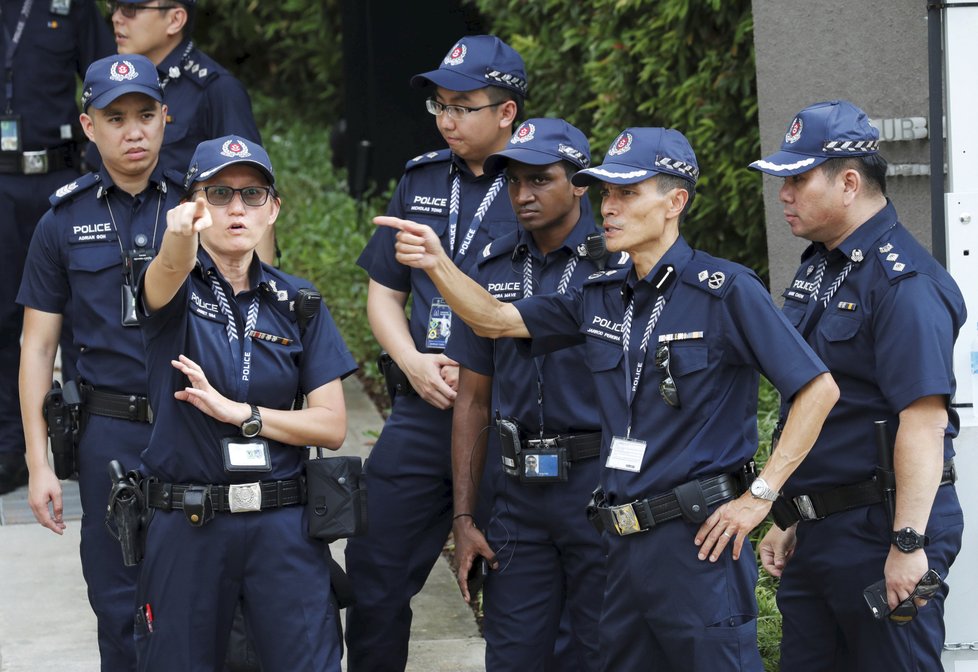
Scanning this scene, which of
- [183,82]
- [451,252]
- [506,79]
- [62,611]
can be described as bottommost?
[62,611]

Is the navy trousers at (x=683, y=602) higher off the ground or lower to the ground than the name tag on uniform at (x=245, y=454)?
lower

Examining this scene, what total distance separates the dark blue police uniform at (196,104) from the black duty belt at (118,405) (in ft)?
4.23

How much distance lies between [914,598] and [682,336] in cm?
97

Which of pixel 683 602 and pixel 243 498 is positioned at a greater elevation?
pixel 243 498

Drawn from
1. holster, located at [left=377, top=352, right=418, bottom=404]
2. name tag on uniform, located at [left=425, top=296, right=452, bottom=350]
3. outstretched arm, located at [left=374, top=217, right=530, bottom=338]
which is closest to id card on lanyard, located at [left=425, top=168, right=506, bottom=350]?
name tag on uniform, located at [left=425, top=296, right=452, bottom=350]

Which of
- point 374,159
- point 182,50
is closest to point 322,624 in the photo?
point 182,50

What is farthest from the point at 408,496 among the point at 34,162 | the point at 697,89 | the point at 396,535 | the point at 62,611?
the point at 697,89

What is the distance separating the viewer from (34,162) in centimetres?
687

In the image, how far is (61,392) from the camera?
4.98 meters

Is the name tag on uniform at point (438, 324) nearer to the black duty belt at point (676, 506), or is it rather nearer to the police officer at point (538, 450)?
the police officer at point (538, 450)

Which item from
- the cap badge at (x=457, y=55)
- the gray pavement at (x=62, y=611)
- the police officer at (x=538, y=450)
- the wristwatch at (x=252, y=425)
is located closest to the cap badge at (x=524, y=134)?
the police officer at (x=538, y=450)

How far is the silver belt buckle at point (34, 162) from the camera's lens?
22.5ft

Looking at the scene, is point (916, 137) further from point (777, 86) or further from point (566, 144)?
point (566, 144)

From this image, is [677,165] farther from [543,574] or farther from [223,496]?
[223,496]
